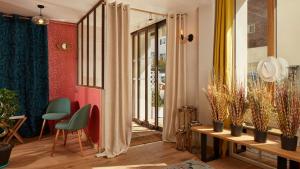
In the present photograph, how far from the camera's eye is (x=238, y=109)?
2.74 m

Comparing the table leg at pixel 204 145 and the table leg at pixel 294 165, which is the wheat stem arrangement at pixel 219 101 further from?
the table leg at pixel 294 165

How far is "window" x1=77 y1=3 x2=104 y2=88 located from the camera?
376 cm

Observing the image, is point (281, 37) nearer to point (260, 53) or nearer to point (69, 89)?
point (260, 53)

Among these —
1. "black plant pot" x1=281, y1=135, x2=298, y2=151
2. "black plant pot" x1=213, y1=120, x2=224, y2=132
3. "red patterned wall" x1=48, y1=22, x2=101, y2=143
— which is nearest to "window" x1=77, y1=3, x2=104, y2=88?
"red patterned wall" x1=48, y1=22, x2=101, y2=143

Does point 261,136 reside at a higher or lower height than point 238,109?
lower

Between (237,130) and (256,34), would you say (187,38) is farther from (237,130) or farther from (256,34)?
(237,130)

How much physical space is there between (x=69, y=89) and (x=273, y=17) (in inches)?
161

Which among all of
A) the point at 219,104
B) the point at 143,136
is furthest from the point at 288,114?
the point at 143,136

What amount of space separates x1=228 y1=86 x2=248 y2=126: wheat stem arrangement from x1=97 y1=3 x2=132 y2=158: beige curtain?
1.61m

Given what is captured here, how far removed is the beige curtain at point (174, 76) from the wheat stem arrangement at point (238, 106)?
123cm

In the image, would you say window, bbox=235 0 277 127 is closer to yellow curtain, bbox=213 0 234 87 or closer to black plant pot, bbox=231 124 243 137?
yellow curtain, bbox=213 0 234 87

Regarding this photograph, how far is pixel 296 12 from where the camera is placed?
8.36ft

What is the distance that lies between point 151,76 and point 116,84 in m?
1.72

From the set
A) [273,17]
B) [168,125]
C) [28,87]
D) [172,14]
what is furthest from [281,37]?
[28,87]
